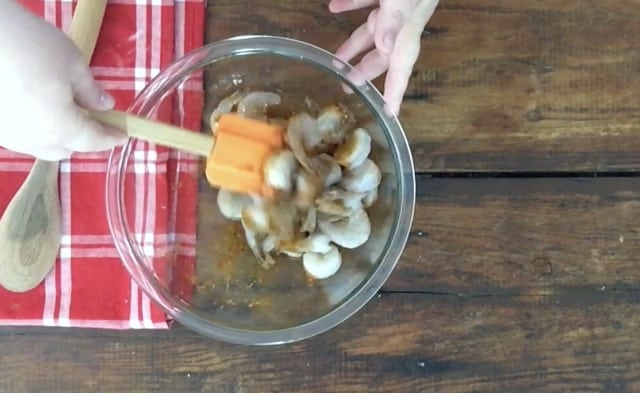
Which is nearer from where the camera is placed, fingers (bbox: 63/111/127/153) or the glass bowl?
fingers (bbox: 63/111/127/153)

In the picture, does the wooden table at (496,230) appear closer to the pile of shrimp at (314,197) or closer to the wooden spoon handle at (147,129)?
the pile of shrimp at (314,197)

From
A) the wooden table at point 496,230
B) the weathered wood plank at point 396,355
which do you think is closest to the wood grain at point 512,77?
the wooden table at point 496,230

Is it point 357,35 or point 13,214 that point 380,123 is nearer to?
point 357,35

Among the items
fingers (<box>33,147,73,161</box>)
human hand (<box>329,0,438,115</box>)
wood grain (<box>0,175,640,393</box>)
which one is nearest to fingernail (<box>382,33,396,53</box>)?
human hand (<box>329,0,438,115</box>)

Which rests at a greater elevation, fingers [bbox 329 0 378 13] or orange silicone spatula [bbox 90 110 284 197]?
fingers [bbox 329 0 378 13]

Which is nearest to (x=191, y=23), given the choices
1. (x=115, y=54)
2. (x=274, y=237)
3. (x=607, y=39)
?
(x=115, y=54)

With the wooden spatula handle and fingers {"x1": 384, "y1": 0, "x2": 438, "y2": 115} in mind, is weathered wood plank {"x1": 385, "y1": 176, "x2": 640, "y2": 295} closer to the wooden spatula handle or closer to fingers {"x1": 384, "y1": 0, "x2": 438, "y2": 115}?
fingers {"x1": 384, "y1": 0, "x2": 438, "y2": 115}

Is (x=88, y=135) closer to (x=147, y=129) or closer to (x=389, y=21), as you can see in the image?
(x=147, y=129)
